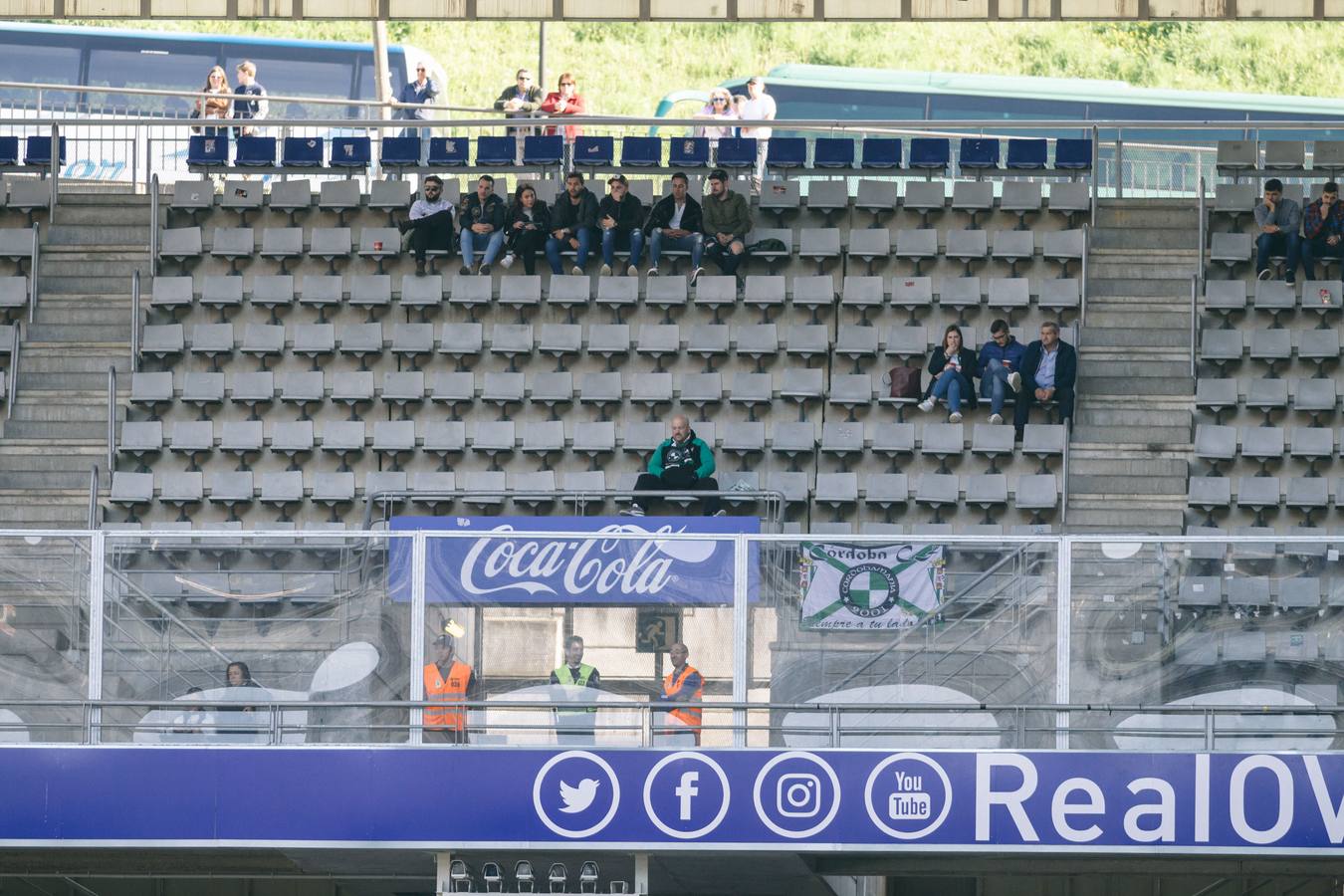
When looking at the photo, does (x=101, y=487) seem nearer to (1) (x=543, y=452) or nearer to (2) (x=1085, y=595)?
(1) (x=543, y=452)

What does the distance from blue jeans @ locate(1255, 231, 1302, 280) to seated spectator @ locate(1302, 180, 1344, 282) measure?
75mm

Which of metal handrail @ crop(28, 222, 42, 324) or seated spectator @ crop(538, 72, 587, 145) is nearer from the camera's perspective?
metal handrail @ crop(28, 222, 42, 324)

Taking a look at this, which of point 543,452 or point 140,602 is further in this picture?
point 543,452

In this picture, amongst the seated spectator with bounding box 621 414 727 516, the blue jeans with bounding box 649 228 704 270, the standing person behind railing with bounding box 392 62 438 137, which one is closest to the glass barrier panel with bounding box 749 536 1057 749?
the seated spectator with bounding box 621 414 727 516

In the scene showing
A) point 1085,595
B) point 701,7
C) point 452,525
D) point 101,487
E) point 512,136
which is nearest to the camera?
point 1085,595

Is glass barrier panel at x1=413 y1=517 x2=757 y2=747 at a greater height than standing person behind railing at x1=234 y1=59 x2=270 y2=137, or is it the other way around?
standing person behind railing at x1=234 y1=59 x2=270 y2=137

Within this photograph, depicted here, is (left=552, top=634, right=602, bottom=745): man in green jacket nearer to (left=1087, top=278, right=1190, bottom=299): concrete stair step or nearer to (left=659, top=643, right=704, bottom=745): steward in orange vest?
(left=659, top=643, right=704, bottom=745): steward in orange vest

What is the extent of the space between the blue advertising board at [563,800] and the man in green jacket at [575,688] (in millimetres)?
115

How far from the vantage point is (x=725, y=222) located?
18.6m

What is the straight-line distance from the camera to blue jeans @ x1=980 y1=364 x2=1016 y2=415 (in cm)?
1717

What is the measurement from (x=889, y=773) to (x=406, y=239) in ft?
29.6

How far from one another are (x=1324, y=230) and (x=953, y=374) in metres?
3.43

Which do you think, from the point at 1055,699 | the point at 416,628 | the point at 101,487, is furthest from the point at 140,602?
the point at 101,487

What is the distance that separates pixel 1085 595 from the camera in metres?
11.3
